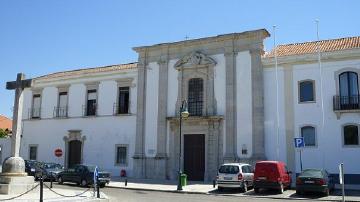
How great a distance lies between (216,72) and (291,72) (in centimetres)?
541

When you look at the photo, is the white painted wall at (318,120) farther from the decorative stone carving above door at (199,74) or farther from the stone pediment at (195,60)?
the stone pediment at (195,60)

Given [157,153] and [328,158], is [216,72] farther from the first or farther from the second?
[328,158]

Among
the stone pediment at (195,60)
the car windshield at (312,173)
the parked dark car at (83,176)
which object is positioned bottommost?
the parked dark car at (83,176)

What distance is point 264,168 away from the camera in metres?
22.7

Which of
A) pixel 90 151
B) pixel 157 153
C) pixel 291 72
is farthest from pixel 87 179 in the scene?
pixel 291 72

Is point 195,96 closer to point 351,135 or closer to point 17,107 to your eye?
point 351,135

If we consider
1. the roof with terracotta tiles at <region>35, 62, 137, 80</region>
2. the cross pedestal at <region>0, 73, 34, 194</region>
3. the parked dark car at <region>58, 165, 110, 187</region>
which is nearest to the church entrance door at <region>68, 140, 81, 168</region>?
the roof with terracotta tiles at <region>35, 62, 137, 80</region>

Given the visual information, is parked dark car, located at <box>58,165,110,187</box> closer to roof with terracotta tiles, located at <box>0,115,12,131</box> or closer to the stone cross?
the stone cross

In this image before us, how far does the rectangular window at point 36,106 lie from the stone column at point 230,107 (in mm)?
18640

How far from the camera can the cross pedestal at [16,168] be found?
16656mm

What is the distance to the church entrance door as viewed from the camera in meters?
36.7

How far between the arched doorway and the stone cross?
1880cm

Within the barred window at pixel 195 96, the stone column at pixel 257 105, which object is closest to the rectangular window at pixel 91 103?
Answer: the barred window at pixel 195 96

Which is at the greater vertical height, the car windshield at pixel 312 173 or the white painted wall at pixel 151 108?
the white painted wall at pixel 151 108
